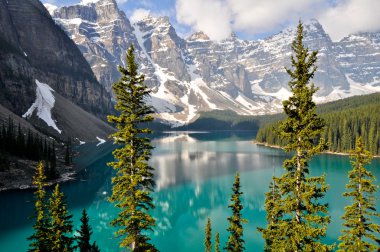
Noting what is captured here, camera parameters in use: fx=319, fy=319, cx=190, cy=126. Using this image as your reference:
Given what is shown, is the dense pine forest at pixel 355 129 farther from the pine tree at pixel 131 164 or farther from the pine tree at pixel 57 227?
the pine tree at pixel 131 164

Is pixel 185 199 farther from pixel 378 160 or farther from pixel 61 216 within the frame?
pixel 378 160

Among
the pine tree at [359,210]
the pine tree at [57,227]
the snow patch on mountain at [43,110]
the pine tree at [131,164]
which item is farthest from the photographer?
the snow patch on mountain at [43,110]

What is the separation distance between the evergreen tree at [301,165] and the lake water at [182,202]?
77.0 feet

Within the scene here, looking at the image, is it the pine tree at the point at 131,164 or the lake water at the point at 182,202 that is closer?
the pine tree at the point at 131,164

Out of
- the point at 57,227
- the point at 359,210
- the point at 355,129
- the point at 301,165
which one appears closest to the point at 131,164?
the point at 57,227

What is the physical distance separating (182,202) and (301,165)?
5676 centimetres

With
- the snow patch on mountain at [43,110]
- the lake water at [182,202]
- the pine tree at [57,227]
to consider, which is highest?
the snow patch on mountain at [43,110]

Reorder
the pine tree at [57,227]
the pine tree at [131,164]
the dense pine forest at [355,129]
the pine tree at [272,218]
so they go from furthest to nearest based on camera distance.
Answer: the dense pine forest at [355,129] → the pine tree at [57,227] → the pine tree at [131,164] → the pine tree at [272,218]

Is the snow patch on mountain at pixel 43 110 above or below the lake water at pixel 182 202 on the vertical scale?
above

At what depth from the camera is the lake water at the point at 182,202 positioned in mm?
51062

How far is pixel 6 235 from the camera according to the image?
50.9m

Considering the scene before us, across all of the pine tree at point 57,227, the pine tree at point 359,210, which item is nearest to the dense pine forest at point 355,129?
the pine tree at point 359,210

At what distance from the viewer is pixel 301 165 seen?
1948 centimetres

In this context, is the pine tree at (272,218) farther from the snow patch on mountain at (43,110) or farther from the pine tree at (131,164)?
the snow patch on mountain at (43,110)
